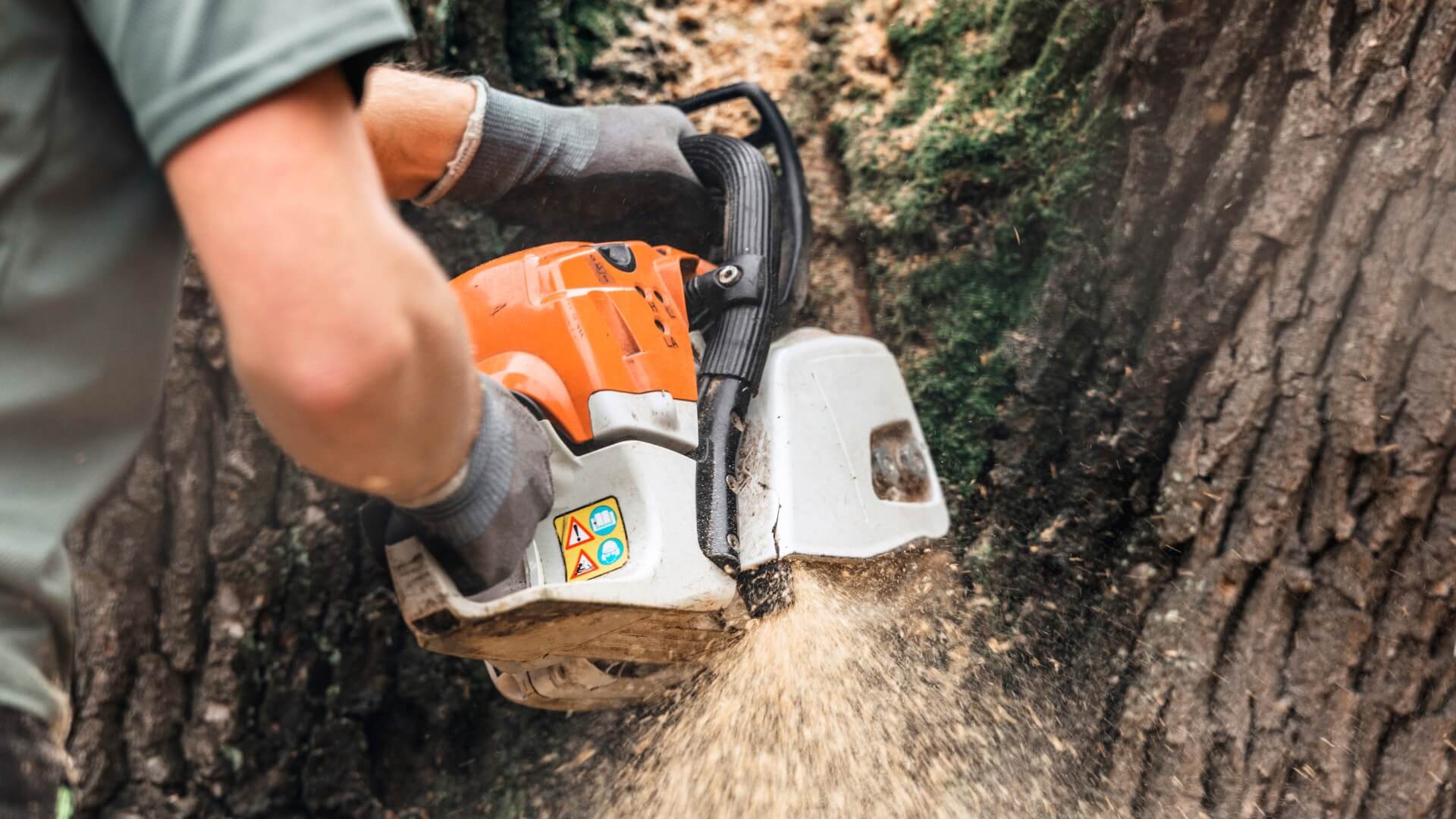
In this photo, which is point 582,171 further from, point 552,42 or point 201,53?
point 201,53

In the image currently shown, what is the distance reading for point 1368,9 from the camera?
171 centimetres

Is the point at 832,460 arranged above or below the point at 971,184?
below

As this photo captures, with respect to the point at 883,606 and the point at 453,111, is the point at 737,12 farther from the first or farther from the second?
the point at 883,606

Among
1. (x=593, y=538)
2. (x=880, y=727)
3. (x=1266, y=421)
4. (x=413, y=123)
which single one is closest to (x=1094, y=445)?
(x=1266, y=421)

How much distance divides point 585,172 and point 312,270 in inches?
49.4

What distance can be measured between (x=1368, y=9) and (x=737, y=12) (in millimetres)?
1530

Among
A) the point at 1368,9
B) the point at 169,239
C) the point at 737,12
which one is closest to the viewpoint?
Result: the point at 169,239

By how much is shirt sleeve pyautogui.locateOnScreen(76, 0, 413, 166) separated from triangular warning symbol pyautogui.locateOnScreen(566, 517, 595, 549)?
3.03ft

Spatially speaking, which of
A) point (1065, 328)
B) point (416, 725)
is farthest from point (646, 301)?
point (416, 725)

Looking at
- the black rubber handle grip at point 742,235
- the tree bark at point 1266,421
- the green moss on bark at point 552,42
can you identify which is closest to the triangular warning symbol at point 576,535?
the black rubber handle grip at point 742,235

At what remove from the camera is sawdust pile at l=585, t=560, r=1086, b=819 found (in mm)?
2002

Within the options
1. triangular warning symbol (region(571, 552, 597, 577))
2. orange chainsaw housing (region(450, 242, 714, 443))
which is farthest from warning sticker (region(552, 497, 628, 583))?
orange chainsaw housing (region(450, 242, 714, 443))

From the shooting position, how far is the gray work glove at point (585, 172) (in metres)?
1.96

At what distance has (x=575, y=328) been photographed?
5.45 feet
